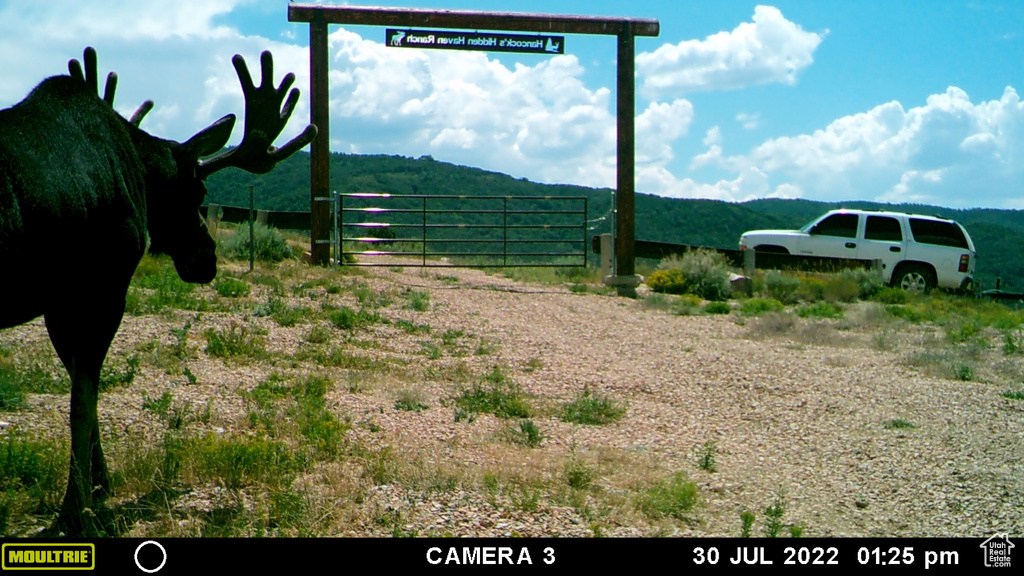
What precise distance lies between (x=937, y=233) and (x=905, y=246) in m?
0.76

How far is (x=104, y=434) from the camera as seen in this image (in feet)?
18.5

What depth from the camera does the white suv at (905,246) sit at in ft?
65.6

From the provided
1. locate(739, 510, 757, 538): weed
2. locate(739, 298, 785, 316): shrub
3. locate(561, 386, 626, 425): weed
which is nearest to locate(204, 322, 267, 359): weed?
locate(561, 386, 626, 425): weed

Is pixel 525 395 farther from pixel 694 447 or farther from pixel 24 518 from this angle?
pixel 24 518

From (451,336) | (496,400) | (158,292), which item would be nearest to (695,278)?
(451,336)

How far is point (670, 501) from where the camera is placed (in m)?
5.02

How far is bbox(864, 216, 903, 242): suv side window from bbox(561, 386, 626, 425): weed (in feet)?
48.8

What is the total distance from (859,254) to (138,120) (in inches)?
704

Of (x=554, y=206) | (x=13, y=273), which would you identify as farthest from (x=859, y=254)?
(x=554, y=206)

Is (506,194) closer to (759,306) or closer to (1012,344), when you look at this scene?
(759,306)

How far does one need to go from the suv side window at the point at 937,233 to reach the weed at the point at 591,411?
1507cm

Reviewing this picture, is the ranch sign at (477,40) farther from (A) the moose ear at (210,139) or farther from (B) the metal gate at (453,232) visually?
(A) the moose ear at (210,139)

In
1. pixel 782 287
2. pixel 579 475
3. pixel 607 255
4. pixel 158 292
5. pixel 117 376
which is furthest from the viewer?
pixel 782 287
